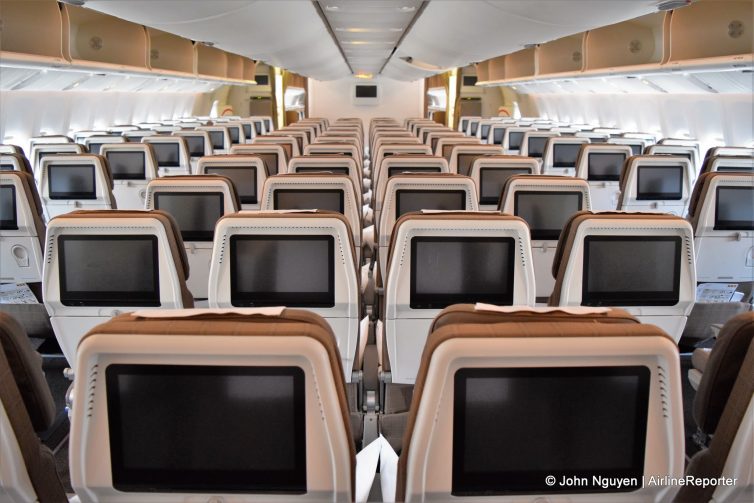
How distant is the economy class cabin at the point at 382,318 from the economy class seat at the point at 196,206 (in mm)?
16

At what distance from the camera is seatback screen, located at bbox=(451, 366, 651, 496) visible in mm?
1571

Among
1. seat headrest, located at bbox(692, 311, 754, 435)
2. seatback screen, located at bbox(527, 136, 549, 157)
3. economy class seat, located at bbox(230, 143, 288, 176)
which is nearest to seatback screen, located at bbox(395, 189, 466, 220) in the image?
seat headrest, located at bbox(692, 311, 754, 435)

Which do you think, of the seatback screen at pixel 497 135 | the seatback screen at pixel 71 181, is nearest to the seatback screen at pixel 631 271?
the seatback screen at pixel 71 181

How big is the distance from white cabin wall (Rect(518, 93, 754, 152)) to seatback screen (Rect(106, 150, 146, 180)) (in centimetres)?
964

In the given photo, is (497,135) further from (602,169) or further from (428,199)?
(428,199)

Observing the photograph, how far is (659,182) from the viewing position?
699 centimetres

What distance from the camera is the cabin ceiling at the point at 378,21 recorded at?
5.36m

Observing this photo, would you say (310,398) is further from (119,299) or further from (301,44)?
(301,44)

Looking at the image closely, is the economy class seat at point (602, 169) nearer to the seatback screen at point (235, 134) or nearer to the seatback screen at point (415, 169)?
the seatback screen at point (415, 169)

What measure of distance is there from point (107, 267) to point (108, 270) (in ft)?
0.06

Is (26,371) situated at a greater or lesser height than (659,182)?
lesser

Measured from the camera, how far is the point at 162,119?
2361 cm

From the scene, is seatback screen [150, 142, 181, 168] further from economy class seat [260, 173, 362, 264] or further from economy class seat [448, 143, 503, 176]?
economy class seat [260, 173, 362, 264]

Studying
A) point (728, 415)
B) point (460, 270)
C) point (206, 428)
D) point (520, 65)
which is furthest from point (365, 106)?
point (206, 428)
